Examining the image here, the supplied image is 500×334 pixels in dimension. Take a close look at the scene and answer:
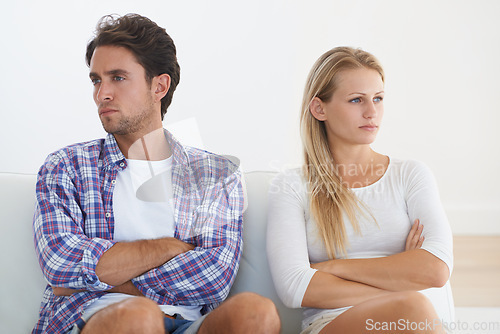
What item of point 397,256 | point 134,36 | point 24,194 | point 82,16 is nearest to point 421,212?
point 397,256

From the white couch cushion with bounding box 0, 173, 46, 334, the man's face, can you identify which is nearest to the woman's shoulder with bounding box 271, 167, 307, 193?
the man's face

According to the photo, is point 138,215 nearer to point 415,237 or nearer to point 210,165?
point 210,165

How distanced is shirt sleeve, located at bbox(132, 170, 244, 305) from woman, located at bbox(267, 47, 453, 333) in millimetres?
121

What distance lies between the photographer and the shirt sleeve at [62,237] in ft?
4.09

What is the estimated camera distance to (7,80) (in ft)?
7.43

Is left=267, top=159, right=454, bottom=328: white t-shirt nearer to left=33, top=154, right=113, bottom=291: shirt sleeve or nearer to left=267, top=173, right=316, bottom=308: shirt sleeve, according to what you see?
left=267, top=173, right=316, bottom=308: shirt sleeve

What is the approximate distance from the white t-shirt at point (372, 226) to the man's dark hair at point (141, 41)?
576mm

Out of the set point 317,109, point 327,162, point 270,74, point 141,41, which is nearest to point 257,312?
point 327,162

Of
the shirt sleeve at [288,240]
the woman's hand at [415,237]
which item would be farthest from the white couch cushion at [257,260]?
the woman's hand at [415,237]

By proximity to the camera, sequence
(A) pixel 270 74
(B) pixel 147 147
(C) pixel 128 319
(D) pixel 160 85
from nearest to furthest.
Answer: (C) pixel 128 319
(B) pixel 147 147
(D) pixel 160 85
(A) pixel 270 74

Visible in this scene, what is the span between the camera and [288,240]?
1329 mm

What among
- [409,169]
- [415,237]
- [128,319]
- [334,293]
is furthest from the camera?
[409,169]

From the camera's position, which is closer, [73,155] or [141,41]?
[73,155]

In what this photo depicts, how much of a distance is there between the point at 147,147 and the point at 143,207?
230 mm
